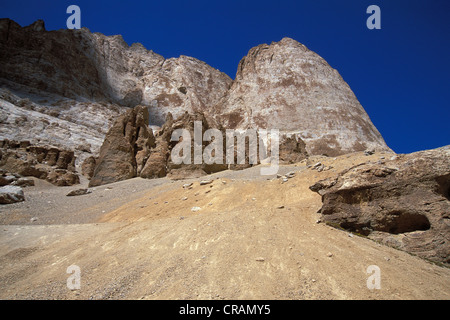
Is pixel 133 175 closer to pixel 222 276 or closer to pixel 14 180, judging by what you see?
pixel 14 180

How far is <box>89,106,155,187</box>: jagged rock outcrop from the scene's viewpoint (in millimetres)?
13984

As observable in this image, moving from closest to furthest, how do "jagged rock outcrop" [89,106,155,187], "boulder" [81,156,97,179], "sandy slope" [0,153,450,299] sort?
"sandy slope" [0,153,450,299] < "jagged rock outcrop" [89,106,155,187] < "boulder" [81,156,97,179]

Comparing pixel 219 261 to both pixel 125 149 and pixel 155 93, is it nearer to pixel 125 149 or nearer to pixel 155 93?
pixel 125 149

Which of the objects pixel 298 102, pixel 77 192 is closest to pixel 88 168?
pixel 77 192

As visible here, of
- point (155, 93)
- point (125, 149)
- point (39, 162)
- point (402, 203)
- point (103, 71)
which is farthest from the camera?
point (103, 71)

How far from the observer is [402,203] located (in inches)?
149

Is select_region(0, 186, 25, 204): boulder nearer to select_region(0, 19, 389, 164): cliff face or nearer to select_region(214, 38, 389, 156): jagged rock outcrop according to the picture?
select_region(0, 19, 389, 164): cliff face

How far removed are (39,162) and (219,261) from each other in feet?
68.9

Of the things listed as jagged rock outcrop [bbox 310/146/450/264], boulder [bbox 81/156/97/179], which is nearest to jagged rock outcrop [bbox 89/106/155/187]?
boulder [bbox 81/156/97/179]

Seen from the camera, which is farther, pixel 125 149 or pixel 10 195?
pixel 125 149

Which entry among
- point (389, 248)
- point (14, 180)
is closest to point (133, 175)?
point (14, 180)

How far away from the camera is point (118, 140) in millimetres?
15242

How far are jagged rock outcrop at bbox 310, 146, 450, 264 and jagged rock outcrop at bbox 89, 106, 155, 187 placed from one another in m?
12.9

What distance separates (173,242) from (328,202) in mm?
3061
